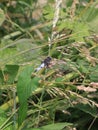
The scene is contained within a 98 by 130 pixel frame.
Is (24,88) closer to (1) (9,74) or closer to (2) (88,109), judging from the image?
(1) (9,74)

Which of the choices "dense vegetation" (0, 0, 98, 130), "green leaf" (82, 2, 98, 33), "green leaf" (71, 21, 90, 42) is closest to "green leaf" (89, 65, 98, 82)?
"dense vegetation" (0, 0, 98, 130)

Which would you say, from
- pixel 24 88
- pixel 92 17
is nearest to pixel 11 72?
pixel 24 88

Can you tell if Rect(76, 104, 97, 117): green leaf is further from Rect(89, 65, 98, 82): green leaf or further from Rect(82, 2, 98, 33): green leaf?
Rect(82, 2, 98, 33): green leaf

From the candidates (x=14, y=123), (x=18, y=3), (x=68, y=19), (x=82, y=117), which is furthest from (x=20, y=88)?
(x=18, y=3)

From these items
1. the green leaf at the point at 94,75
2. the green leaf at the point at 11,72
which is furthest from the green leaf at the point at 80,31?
the green leaf at the point at 11,72

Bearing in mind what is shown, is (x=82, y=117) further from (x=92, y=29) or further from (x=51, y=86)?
(x=92, y=29)

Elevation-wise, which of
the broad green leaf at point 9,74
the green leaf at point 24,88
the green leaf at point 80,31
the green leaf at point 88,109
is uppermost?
the green leaf at point 80,31

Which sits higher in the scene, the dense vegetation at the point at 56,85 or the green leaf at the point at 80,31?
the green leaf at the point at 80,31

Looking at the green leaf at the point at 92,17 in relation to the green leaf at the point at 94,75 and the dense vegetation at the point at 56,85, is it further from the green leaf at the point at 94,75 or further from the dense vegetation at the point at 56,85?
the green leaf at the point at 94,75

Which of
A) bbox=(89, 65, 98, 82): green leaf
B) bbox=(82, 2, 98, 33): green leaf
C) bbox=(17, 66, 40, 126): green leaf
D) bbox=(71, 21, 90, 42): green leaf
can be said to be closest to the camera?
bbox=(17, 66, 40, 126): green leaf
